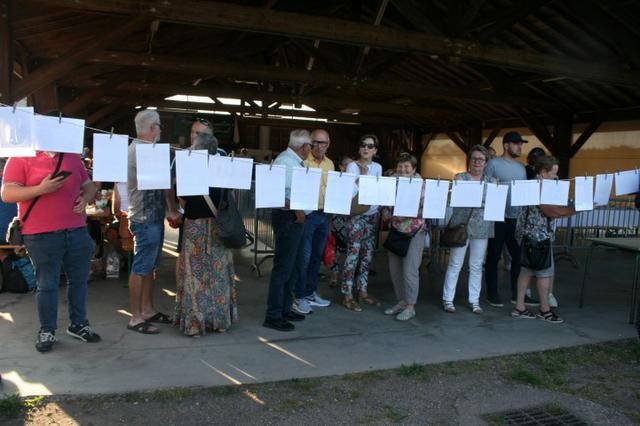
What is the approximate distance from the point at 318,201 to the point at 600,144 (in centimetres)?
1055

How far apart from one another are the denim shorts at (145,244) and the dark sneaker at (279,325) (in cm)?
104

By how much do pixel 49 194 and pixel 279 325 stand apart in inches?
77.0

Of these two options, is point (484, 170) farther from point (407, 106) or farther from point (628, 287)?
point (407, 106)

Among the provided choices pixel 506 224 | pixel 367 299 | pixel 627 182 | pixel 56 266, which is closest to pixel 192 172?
pixel 56 266

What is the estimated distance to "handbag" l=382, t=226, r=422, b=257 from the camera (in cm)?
433

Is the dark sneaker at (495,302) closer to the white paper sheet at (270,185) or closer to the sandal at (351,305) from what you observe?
the sandal at (351,305)

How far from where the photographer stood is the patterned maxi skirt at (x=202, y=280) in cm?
364

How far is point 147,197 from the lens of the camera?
11.9 ft

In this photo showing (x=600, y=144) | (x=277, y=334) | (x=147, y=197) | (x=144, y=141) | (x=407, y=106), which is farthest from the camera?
(x=407, y=106)

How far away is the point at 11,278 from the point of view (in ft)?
15.3

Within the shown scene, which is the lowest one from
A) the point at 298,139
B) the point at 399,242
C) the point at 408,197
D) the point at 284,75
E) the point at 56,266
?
the point at 56,266

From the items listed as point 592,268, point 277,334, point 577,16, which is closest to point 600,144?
point 577,16

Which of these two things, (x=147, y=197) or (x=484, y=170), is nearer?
(x=147, y=197)

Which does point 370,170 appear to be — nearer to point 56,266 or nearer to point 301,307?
point 301,307
